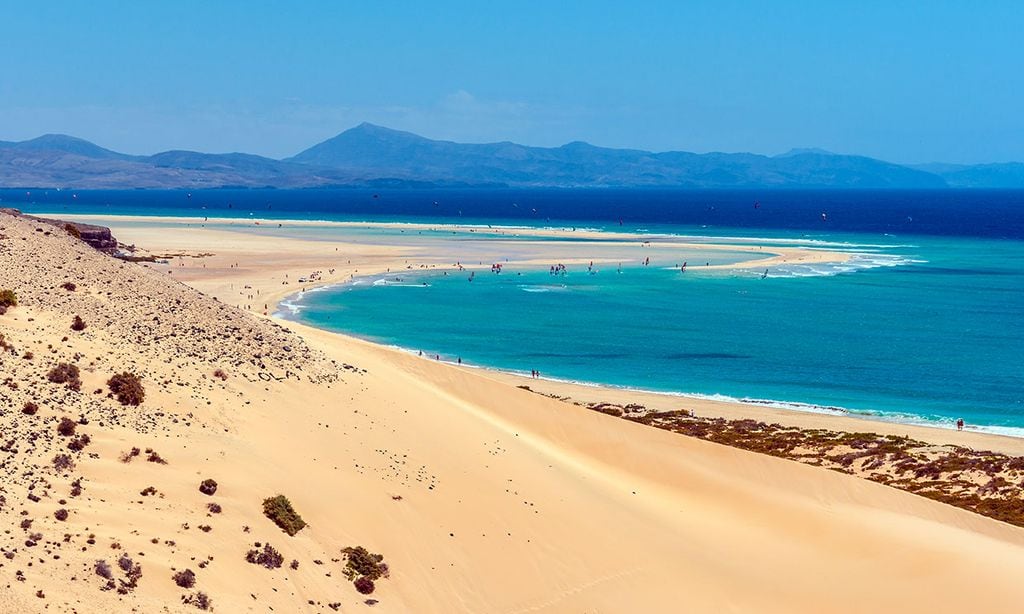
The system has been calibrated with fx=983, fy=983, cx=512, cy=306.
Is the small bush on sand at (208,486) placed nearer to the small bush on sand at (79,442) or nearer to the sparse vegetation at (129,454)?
the sparse vegetation at (129,454)

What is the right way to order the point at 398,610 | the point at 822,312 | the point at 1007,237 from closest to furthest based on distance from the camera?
the point at 398,610
the point at 822,312
the point at 1007,237

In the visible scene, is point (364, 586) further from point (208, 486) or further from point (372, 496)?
point (208, 486)

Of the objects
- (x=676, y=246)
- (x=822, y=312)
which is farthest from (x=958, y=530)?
(x=676, y=246)

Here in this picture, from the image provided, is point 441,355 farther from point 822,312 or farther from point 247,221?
point 247,221

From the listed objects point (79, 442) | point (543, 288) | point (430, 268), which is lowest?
point (543, 288)

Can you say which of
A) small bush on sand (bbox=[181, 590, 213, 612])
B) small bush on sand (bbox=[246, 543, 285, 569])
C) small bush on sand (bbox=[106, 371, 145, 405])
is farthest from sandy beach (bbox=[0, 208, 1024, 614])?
small bush on sand (bbox=[106, 371, 145, 405])

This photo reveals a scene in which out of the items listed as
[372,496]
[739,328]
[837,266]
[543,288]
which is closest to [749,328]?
[739,328]

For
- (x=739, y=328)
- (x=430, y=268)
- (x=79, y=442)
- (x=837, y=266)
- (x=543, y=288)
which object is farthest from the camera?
(x=837, y=266)
